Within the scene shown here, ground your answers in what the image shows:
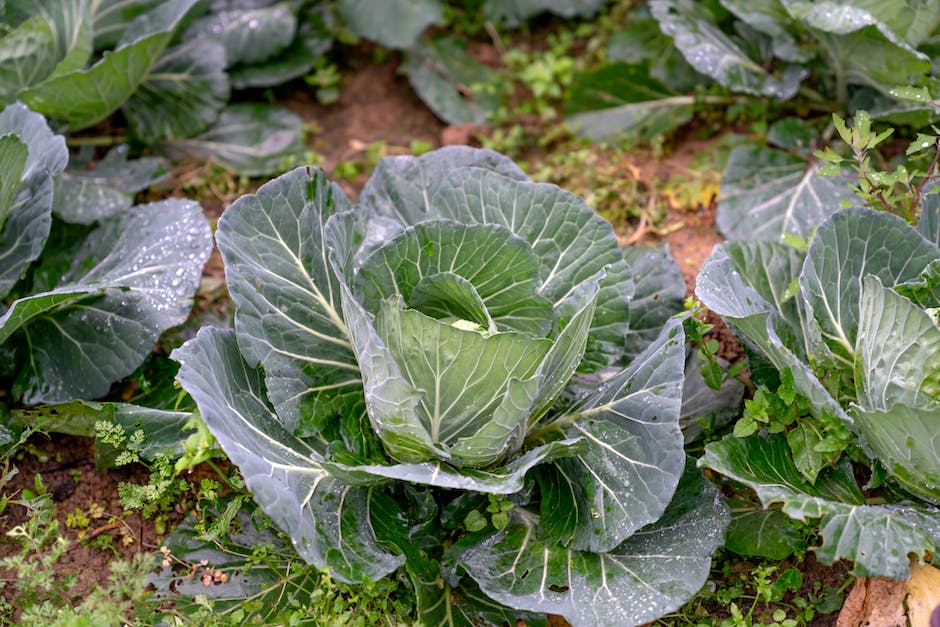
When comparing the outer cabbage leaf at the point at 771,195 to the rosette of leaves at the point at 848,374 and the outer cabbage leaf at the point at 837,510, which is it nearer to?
the rosette of leaves at the point at 848,374

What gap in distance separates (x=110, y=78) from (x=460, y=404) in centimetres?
233

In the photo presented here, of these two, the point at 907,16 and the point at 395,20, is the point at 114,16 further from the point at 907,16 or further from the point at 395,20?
the point at 907,16

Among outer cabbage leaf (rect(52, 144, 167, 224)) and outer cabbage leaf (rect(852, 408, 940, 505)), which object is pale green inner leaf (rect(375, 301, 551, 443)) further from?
outer cabbage leaf (rect(52, 144, 167, 224))

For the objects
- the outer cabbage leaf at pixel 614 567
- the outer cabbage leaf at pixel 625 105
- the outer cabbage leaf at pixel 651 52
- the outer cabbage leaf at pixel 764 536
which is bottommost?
the outer cabbage leaf at pixel 764 536

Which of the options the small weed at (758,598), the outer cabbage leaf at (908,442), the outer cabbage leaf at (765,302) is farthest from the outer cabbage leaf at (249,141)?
the outer cabbage leaf at (908,442)

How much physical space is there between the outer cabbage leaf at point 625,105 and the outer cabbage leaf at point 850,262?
1.76 m

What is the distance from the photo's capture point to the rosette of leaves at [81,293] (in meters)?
3.25

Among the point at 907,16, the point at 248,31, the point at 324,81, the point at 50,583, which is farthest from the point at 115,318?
the point at 907,16

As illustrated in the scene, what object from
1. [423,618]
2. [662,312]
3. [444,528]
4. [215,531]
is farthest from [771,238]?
[215,531]

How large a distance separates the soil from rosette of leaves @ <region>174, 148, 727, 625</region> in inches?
29.6

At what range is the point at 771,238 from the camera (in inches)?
156

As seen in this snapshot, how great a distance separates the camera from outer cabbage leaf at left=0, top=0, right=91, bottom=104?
12.1 ft

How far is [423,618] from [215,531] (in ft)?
2.34

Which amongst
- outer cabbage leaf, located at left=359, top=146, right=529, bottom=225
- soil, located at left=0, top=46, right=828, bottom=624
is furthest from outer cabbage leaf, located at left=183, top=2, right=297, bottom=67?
outer cabbage leaf, located at left=359, top=146, right=529, bottom=225
